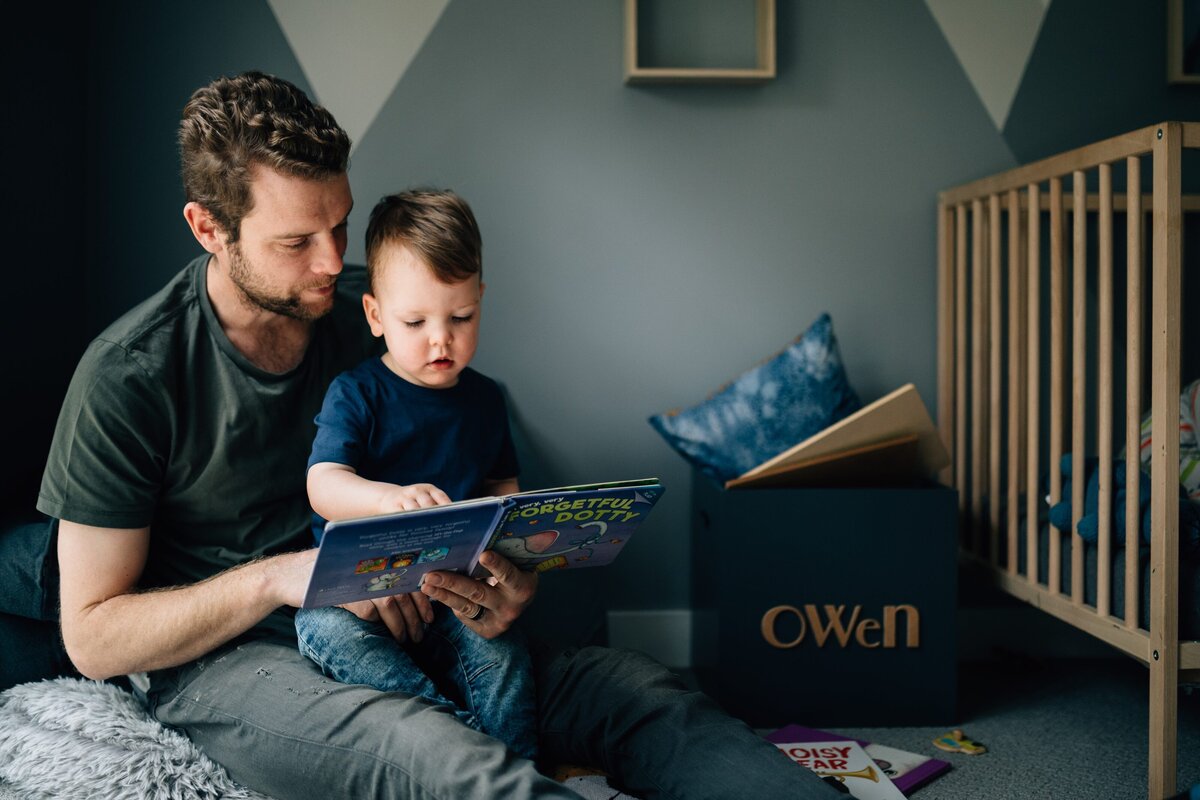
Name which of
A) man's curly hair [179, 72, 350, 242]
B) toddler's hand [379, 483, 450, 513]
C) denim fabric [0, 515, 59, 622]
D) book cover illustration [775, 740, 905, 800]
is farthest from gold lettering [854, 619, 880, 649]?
denim fabric [0, 515, 59, 622]

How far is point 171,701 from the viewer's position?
1.34m

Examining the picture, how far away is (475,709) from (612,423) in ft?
3.38

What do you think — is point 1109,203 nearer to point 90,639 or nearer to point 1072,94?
point 1072,94

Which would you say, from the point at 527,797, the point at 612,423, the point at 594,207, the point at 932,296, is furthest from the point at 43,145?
the point at 932,296

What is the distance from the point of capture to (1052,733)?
1.83m

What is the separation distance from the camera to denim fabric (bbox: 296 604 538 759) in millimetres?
1266

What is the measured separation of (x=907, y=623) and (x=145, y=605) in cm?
131

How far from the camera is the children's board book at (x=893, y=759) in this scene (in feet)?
5.29

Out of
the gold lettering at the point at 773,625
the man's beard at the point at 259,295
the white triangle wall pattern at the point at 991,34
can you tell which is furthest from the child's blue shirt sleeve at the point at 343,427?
the white triangle wall pattern at the point at 991,34

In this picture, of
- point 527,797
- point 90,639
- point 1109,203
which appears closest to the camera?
point 527,797

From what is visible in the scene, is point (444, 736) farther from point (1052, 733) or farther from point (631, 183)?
point (631, 183)

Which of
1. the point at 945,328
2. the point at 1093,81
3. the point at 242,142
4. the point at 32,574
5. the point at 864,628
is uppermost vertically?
the point at 1093,81

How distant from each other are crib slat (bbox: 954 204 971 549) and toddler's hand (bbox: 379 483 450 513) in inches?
54.7

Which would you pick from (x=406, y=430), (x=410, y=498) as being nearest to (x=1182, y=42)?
(x=406, y=430)
